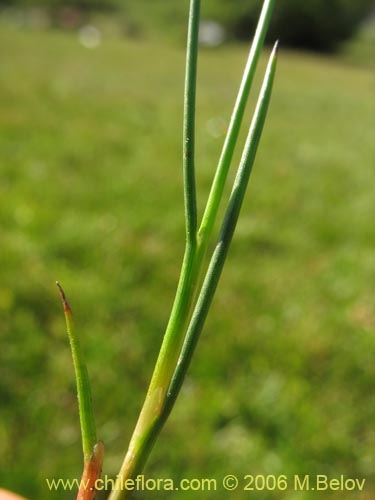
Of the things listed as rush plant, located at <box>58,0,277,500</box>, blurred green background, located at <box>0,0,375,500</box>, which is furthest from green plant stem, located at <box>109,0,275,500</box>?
blurred green background, located at <box>0,0,375,500</box>

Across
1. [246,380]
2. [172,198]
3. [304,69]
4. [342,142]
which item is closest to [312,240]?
[172,198]

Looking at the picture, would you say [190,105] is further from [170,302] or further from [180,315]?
[170,302]

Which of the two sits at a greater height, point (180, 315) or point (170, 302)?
point (170, 302)

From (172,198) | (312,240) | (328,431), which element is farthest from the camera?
(172,198)

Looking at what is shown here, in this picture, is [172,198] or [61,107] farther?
[61,107]

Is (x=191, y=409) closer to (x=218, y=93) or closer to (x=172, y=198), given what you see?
(x=172, y=198)

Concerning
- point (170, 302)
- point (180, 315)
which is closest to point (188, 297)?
point (180, 315)
